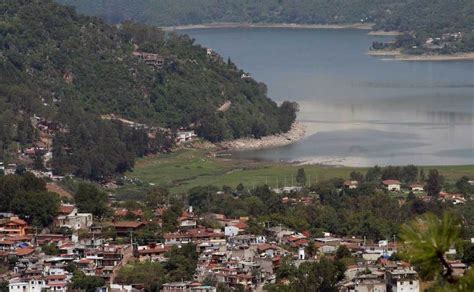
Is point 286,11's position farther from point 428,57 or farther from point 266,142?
point 266,142

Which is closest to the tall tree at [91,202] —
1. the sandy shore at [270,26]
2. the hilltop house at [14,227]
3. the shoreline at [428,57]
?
the hilltop house at [14,227]

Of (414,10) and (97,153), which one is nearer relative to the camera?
(97,153)

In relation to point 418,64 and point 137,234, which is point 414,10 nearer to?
point 418,64

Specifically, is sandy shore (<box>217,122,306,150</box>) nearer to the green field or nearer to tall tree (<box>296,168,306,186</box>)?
the green field

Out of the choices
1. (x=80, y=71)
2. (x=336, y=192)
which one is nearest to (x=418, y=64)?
(x=80, y=71)

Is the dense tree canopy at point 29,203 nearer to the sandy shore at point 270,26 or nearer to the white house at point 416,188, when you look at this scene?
the white house at point 416,188

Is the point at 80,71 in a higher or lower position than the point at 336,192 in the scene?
higher
